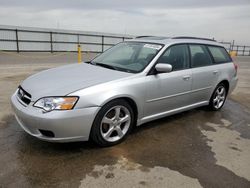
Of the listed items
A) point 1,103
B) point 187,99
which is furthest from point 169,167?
point 1,103

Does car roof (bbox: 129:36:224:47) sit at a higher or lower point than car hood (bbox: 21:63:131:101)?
higher

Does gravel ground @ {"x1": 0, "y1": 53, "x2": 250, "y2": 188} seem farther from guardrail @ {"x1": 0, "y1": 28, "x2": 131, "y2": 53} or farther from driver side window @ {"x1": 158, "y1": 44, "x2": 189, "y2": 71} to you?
guardrail @ {"x1": 0, "y1": 28, "x2": 131, "y2": 53}

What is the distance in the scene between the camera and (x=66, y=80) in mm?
3139

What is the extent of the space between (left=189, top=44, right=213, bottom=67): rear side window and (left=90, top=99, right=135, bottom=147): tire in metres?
1.70

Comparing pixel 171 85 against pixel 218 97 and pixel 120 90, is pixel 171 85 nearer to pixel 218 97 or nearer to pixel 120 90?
pixel 120 90

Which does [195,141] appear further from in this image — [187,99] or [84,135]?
[84,135]

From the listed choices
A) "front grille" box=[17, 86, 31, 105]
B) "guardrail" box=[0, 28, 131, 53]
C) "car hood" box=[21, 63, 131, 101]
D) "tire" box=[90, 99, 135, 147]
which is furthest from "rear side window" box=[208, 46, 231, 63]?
"guardrail" box=[0, 28, 131, 53]

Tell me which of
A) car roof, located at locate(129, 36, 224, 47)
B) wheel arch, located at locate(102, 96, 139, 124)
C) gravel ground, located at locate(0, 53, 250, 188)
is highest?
car roof, located at locate(129, 36, 224, 47)

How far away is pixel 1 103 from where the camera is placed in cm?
481

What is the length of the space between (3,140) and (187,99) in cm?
297

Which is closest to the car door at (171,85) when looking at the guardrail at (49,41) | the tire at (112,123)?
the tire at (112,123)

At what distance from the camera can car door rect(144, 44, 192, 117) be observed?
3492 millimetres

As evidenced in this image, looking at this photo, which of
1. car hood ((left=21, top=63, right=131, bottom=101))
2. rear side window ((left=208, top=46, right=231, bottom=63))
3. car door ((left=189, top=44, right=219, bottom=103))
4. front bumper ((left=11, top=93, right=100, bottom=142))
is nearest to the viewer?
front bumper ((left=11, top=93, right=100, bottom=142))

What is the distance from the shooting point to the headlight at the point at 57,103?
2.71 meters
